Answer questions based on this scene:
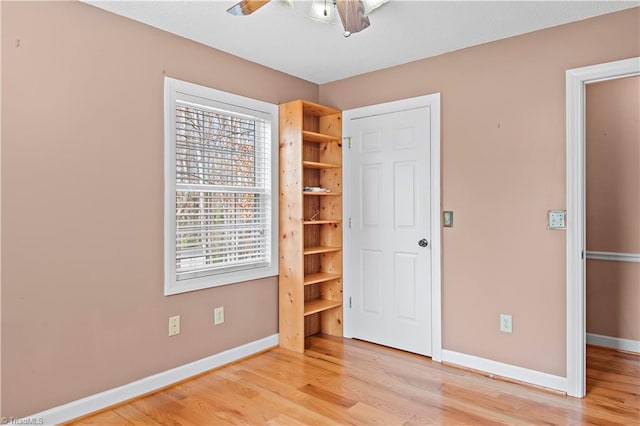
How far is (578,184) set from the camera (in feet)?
8.61

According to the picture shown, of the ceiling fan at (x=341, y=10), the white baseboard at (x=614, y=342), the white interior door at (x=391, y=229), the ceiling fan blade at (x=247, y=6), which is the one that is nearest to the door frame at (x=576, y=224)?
the white interior door at (x=391, y=229)

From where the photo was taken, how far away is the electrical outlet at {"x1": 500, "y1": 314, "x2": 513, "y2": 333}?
292 centimetres

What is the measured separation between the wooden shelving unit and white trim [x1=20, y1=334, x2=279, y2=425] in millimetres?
374

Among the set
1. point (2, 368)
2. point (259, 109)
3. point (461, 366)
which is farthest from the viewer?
point (259, 109)

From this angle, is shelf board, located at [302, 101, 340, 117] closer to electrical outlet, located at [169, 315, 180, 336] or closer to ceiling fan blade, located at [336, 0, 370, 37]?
ceiling fan blade, located at [336, 0, 370, 37]

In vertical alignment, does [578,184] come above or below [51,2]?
below

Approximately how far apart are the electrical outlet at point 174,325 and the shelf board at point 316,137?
1784 mm

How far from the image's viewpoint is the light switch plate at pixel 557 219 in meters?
2.69

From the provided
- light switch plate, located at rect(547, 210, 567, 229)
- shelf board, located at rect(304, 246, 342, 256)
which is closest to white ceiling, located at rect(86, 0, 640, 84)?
light switch plate, located at rect(547, 210, 567, 229)

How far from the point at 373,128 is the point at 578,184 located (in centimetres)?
167

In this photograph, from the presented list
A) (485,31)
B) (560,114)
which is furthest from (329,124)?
(560,114)

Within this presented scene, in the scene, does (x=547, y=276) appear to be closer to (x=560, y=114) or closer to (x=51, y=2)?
(x=560, y=114)

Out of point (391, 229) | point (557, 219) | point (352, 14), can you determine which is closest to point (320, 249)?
point (391, 229)

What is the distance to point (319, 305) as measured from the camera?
3758 millimetres
